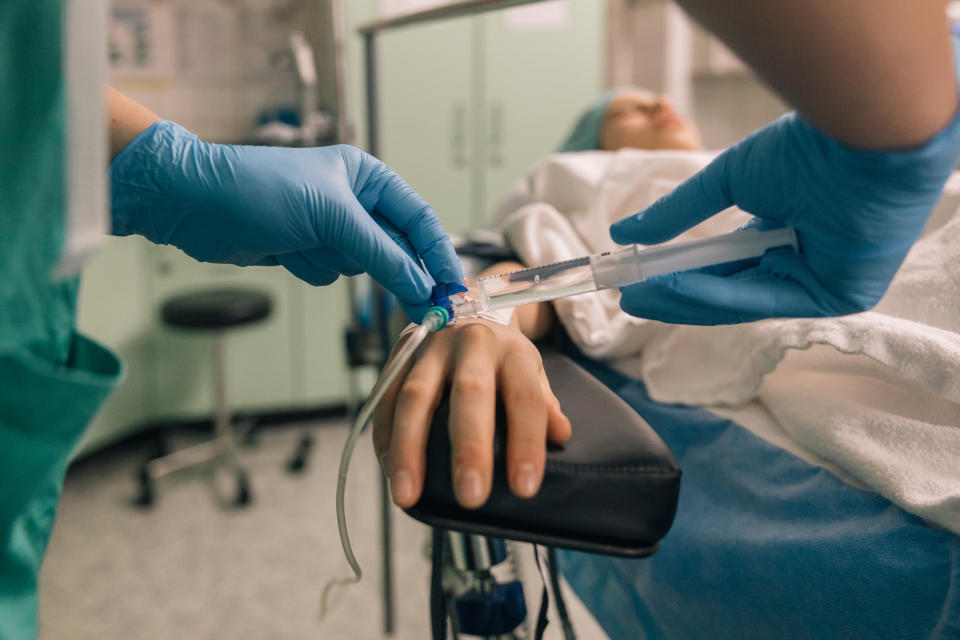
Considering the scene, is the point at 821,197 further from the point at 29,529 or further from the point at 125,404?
the point at 125,404

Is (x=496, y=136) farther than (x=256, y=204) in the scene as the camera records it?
Yes

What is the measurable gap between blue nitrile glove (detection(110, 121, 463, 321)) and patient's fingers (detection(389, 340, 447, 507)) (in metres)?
0.13

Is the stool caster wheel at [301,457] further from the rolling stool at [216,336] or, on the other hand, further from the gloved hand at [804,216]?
the gloved hand at [804,216]

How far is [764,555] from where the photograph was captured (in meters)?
0.57

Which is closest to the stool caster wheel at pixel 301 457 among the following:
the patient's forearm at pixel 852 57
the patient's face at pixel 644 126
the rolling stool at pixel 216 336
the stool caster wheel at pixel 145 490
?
the rolling stool at pixel 216 336

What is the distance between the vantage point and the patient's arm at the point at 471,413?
Result: 15.8 inches

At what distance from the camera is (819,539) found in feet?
1.77

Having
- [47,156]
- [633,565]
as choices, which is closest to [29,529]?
[47,156]

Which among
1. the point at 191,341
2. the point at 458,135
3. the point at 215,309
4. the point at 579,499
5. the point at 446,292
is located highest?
the point at 458,135

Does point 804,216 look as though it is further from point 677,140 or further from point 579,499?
point 677,140

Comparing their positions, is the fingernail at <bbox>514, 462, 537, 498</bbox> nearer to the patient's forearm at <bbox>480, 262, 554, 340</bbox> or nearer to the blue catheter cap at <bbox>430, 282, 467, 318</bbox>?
the blue catheter cap at <bbox>430, 282, 467, 318</bbox>

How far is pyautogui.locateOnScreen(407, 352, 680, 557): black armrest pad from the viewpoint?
1.41 ft

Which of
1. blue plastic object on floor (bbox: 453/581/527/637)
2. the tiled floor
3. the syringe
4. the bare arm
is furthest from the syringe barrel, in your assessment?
the tiled floor

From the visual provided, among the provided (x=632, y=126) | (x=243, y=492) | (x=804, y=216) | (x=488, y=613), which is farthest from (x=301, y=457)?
(x=804, y=216)
